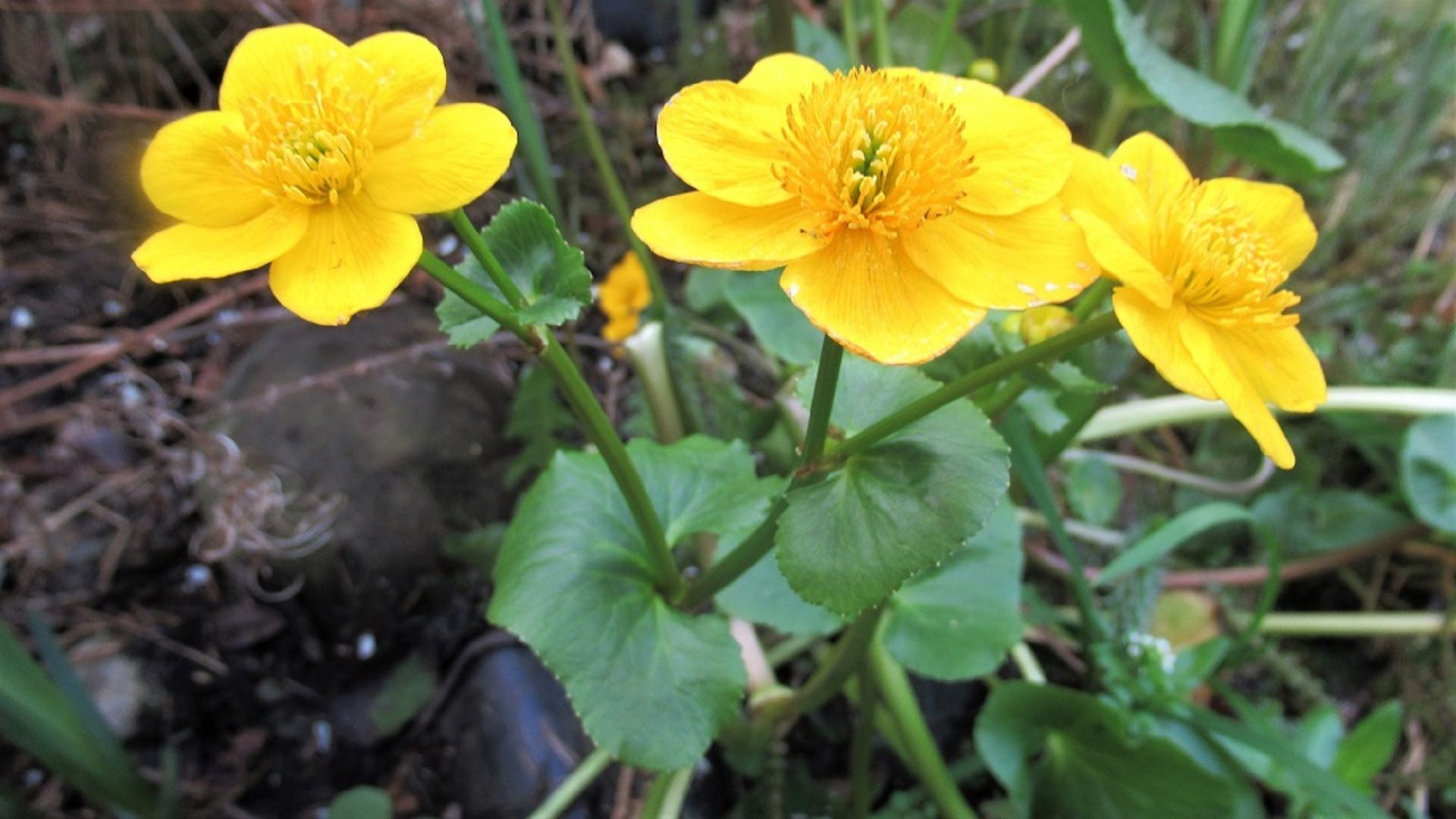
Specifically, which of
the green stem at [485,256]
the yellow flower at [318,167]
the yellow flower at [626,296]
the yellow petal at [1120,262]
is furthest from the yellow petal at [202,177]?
the yellow flower at [626,296]

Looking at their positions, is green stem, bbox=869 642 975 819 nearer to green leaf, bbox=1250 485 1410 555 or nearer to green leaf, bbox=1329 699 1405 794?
green leaf, bbox=1329 699 1405 794

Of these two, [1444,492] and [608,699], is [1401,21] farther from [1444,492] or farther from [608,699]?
[608,699]

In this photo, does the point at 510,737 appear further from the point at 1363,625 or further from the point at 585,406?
the point at 1363,625

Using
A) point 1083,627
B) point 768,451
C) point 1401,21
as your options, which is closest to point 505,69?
point 768,451

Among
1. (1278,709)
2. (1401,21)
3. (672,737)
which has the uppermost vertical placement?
(1401,21)

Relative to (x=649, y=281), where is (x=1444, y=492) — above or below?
below

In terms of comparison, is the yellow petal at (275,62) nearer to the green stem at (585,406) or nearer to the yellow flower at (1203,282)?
the green stem at (585,406)

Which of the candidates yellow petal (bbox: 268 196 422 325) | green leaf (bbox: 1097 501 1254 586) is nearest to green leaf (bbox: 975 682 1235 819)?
green leaf (bbox: 1097 501 1254 586)

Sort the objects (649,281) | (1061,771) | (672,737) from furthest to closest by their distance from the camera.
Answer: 1. (649,281)
2. (1061,771)
3. (672,737)
